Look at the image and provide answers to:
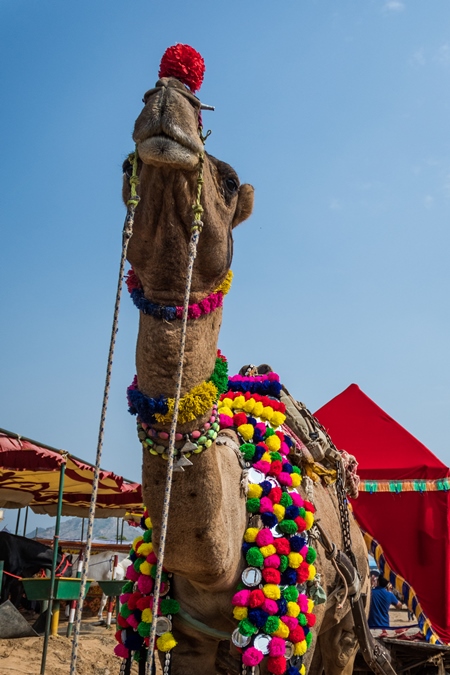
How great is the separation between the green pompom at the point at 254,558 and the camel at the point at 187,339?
7cm

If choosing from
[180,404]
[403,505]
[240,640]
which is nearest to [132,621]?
[240,640]

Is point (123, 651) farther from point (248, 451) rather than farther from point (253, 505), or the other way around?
point (248, 451)

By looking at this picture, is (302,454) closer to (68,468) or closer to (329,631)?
(329,631)

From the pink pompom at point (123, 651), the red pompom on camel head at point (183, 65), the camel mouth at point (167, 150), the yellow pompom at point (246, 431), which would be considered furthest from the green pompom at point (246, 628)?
the red pompom on camel head at point (183, 65)

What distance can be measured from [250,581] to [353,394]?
5519mm

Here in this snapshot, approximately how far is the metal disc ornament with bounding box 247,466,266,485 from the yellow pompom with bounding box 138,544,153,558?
2.49 feet

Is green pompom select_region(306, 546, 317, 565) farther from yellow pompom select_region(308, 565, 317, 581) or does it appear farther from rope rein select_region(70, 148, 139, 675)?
rope rein select_region(70, 148, 139, 675)

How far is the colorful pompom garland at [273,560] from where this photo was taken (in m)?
3.62

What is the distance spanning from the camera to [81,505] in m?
14.5

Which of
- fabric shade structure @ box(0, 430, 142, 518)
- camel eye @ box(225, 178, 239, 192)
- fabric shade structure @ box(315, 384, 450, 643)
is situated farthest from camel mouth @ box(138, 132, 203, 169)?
fabric shade structure @ box(315, 384, 450, 643)

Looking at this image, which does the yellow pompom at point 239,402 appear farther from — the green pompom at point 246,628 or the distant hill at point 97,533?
the distant hill at point 97,533

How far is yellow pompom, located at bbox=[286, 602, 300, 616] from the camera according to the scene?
377 cm

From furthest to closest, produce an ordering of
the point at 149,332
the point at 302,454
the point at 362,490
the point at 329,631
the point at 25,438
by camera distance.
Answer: the point at 362,490
the point at 25,438
the point at 329,631
the point at 302,454
the point at 149,332

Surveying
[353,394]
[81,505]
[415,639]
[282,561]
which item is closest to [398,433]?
[353,394]
